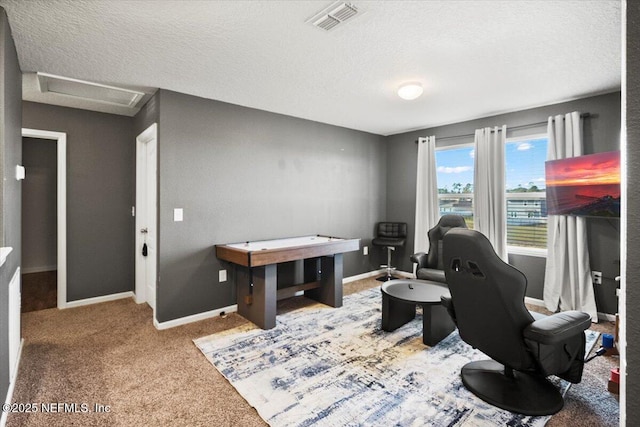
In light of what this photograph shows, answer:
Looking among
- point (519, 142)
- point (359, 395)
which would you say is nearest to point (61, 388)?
point (359, 395)

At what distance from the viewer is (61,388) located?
220cm

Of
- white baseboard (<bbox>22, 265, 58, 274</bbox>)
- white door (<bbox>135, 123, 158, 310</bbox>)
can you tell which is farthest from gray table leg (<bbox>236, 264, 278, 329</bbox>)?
white baseboard (<bbox>22, 265, 58, 274</bbox>)

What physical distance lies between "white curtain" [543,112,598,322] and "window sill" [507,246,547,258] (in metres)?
0.20

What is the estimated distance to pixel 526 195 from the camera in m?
4.13

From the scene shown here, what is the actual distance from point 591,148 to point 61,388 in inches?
214

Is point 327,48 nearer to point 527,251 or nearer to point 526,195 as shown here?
point 526,195

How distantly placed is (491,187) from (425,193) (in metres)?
0.99

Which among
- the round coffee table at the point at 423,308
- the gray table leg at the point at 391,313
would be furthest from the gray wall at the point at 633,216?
the gray table leg at the point at 391,313

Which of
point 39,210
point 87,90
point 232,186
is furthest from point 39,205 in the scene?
point 232,186

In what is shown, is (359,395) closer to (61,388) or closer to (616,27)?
(61,388)

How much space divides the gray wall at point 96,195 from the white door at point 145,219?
0.30 metres

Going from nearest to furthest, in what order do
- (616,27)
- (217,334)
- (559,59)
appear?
(616,27) → (559,59) → (217,334)

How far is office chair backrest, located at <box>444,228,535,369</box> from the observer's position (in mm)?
1844

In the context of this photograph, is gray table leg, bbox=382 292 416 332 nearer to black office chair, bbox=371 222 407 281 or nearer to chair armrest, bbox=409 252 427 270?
chair armrest, bbox=409 252 427 270
